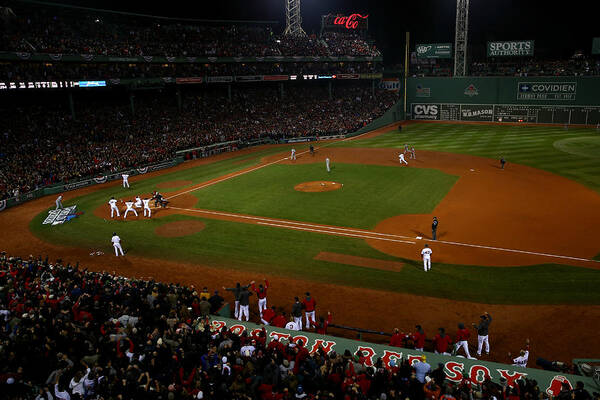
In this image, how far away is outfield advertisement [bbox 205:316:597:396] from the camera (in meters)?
10.2

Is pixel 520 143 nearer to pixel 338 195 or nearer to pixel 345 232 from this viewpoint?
pixel 338 195

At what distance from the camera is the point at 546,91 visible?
58.9 metres

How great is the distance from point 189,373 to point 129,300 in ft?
14.3

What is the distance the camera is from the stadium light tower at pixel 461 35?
58500 mm

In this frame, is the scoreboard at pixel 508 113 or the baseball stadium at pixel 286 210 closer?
the baseball stadium at pixel 286 210

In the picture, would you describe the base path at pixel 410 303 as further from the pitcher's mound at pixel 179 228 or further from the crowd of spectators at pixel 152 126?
the crowd of spectators at pixel 152 126

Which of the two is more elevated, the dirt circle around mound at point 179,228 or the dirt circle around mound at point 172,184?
the dirt circle around mound at point 172,184

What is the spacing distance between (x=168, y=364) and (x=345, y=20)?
77.3 metres

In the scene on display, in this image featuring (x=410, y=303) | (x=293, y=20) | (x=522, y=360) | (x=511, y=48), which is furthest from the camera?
(x=293, y=20)

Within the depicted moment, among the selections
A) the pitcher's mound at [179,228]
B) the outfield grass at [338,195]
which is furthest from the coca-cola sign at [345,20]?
the pitcher's mound at [179,228]

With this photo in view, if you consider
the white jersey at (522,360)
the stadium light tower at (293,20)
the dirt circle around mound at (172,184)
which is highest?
the stadium light tower at (293,20)

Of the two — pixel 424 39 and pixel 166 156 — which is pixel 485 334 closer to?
pixel 166 156

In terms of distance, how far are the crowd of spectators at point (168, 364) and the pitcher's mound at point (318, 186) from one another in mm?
18455

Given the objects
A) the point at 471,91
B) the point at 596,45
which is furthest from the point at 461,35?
the point at 596,45
